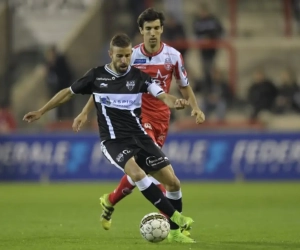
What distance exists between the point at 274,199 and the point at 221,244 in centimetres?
654

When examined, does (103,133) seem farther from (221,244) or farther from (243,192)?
(243,192)

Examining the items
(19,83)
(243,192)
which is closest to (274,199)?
(243,192)

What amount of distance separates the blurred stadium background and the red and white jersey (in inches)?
157

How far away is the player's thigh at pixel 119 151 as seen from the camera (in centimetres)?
869

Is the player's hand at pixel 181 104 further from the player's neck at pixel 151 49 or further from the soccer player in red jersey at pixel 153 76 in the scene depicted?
the player's neck at pixel 151 49

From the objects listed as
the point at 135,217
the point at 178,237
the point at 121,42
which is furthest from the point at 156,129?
the point at 135,217

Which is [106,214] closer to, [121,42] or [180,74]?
[180,74]

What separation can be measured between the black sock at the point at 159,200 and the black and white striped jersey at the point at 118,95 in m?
0.69

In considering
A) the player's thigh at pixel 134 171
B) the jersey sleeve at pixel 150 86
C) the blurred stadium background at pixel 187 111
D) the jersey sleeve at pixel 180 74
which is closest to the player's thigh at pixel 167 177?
the player's thigh at pixel 134 171

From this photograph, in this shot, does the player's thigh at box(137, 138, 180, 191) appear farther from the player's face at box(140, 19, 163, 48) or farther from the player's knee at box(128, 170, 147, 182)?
the player's face at box(140, 19, 163, 48)

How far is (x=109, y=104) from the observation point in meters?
8.94

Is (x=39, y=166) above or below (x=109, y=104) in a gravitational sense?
below

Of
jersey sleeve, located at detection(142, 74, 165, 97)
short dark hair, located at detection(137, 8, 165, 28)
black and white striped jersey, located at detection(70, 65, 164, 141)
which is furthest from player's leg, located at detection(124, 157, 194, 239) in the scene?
short dark hair, located at detection(137, 8, 165, 28)

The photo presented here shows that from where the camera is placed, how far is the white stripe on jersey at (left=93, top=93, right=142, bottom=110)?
891cm
